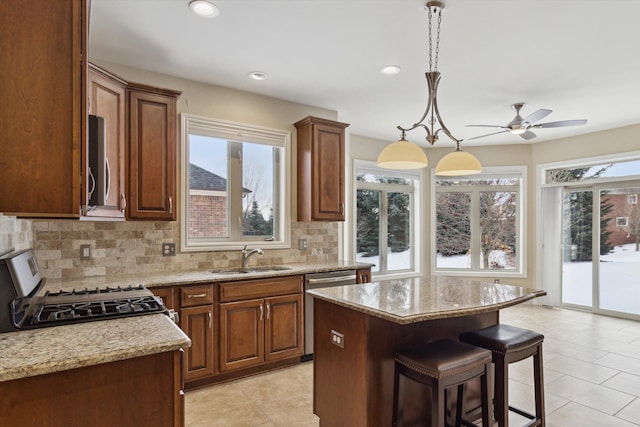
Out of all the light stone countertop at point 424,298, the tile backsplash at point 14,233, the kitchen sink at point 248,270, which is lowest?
the kitchen sink at point 248,270

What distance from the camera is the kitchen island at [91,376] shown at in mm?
1233

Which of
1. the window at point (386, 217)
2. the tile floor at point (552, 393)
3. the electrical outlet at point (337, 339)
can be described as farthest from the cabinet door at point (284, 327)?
the window at point (386, 217)

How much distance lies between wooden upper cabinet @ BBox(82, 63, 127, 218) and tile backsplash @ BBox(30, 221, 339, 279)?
45cm

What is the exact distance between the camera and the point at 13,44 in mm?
1326

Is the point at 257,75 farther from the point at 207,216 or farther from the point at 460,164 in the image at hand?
the point at 460,164

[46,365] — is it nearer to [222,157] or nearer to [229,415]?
[229,415]

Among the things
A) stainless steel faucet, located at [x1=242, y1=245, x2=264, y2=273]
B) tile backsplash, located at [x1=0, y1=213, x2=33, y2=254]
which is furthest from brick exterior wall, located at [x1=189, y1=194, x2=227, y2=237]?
tile backsplash, located at [x1=0, y1=213, x2=33, y2=254]

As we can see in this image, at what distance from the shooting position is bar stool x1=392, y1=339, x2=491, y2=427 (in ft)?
6.09

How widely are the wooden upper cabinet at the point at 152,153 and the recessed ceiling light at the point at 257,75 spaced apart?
0.70 m

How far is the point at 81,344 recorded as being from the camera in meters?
1.40

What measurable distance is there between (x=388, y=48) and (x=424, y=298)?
1956mm

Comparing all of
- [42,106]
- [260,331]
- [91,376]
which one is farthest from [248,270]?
[42,106]

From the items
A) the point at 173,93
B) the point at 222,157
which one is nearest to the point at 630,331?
the point at 222,157

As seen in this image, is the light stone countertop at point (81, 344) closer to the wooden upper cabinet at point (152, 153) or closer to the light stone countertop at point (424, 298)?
the light stone countertop at point (424, 298)
